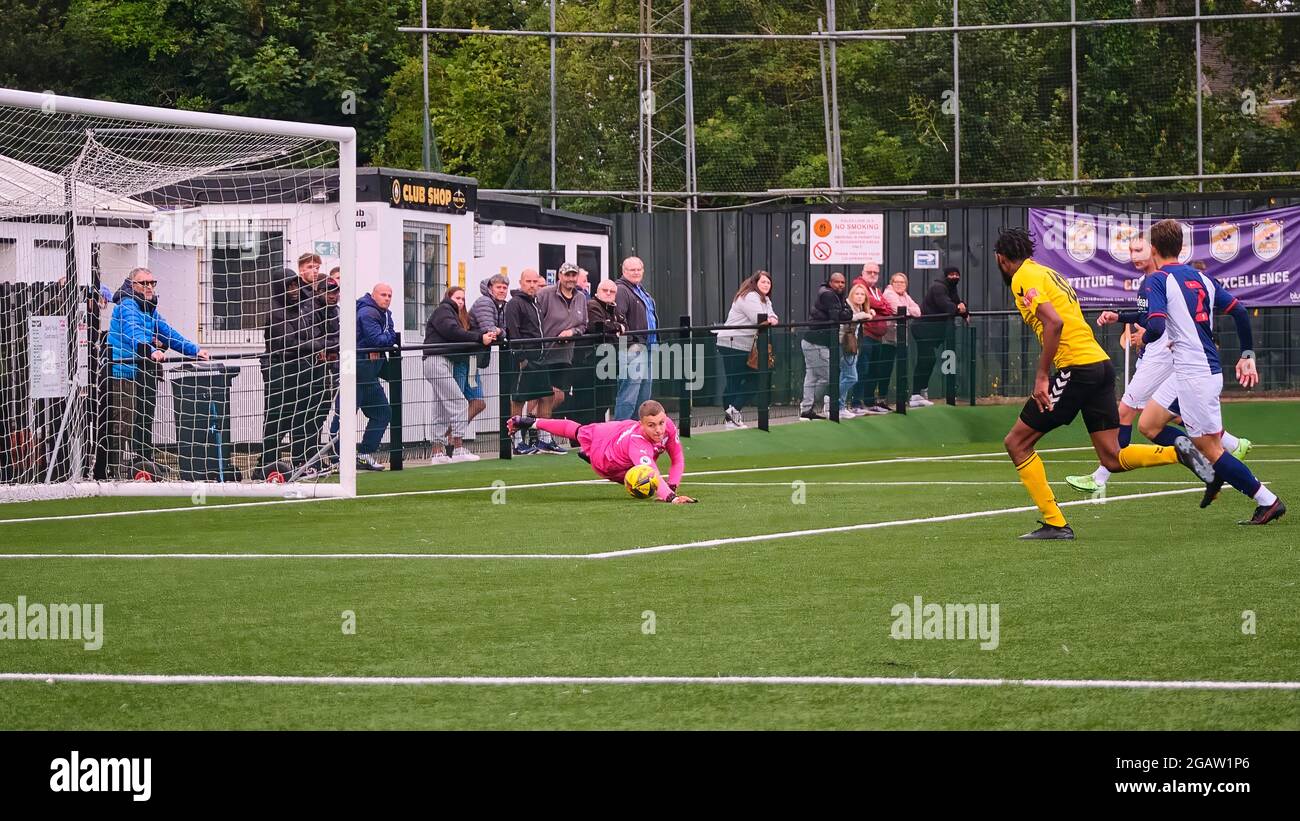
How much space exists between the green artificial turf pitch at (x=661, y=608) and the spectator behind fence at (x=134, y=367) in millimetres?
1404

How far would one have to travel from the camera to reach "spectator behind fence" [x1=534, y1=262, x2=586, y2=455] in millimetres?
19641

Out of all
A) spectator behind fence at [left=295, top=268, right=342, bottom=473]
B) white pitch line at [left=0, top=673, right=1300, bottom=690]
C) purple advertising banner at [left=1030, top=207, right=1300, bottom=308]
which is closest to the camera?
white pitch line at [left=0, top=673, right=1300, bottom=690]

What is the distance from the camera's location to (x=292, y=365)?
17.3m

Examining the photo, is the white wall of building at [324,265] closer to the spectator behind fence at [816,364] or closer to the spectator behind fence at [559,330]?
the spectator behind fence at [559,330]

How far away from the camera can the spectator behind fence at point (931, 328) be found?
23406mm

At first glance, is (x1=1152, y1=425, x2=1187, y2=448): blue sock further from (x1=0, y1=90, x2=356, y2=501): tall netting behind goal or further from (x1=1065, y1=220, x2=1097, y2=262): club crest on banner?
(x1=1065, y1=220, x2=1097, y2=262): club crest on banner

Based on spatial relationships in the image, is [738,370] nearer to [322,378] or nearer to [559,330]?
[559,330]

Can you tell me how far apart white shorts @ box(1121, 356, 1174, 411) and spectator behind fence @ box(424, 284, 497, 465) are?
738 centimetres

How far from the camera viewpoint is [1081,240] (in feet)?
85.1

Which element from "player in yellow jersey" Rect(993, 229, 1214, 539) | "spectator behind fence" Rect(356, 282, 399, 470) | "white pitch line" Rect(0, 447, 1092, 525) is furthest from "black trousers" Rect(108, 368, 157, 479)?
"player in yellow jersey" Rect(993, 229, 1214, 539)

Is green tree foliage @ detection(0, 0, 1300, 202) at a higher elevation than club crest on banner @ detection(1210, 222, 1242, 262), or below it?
higher

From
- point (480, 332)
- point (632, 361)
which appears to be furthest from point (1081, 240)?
point (480, 332)

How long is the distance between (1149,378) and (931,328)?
33.4 feet

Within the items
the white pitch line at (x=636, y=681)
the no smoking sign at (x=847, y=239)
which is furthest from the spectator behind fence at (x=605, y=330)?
the white pitch line at (x=636, y=681)
